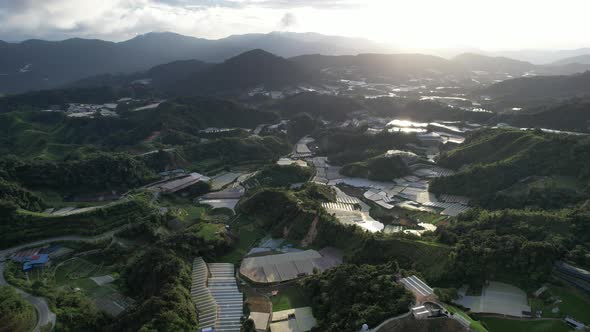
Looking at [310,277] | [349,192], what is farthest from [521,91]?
[310,277]

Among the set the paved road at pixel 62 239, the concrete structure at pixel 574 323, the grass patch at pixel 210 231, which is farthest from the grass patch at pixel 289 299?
the paved road at pixel 62 239

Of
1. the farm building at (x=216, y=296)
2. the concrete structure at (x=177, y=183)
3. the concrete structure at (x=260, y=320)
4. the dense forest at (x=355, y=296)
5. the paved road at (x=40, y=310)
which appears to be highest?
the dense forest at (x=355, y=296)

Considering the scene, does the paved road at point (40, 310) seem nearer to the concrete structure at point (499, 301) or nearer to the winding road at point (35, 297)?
the winding road at point (35, 297)

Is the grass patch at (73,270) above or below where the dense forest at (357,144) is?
below

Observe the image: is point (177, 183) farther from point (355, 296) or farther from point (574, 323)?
point (574, 323)

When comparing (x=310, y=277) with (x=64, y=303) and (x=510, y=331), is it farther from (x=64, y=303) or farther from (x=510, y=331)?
(x=64, y=303)

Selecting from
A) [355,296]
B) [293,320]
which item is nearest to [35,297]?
[293,320]
